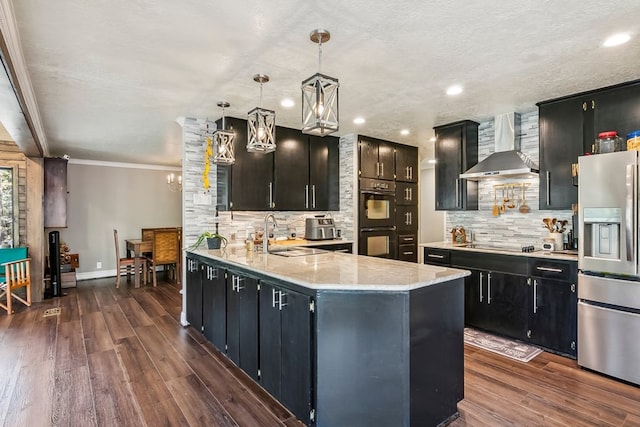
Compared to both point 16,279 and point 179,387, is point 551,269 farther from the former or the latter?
point 16,279

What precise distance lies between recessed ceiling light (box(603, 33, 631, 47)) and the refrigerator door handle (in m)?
0.91

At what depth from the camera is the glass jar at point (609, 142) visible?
2.91 meters

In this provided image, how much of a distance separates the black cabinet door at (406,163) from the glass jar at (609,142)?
2.68m

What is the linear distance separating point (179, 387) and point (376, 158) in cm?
381

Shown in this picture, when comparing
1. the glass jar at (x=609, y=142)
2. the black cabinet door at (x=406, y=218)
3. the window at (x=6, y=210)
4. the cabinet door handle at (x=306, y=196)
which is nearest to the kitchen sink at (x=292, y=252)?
the cabinet door handle at (x=306, y=196)

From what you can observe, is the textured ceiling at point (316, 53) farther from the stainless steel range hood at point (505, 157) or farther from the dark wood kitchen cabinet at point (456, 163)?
the dark wood kitchen cabinet at point (456, 163)

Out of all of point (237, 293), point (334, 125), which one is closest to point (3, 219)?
point (237, 293)

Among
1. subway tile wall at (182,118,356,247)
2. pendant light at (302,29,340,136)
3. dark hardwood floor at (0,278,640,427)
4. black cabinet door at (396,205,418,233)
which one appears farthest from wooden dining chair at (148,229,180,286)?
pendant light at (302,29,340,136)

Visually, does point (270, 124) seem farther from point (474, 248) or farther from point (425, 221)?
point (425, 221)

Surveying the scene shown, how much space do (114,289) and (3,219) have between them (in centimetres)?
193

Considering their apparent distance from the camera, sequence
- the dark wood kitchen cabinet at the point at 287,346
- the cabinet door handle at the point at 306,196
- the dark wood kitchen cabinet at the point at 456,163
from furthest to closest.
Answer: the cabinet door handle at the point at 306,196 < the dark wood kitchen cabinet at the point at 456,163 < the dark wood kitchen cabinet at the point at 287,346

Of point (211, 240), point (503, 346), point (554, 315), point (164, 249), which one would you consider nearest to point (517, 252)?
point (554, 315)

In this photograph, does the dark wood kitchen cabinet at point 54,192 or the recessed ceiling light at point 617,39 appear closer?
the recessed ceiling light at point 617,39

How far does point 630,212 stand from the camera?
2588mm
